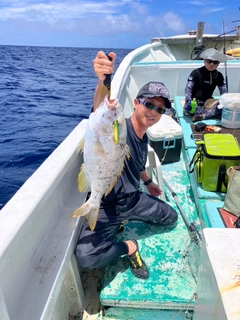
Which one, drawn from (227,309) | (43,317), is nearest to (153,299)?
(43,317)

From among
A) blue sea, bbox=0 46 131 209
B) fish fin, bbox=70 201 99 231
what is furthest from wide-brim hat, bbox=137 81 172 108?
blue sea, bbox=0 46 131 209

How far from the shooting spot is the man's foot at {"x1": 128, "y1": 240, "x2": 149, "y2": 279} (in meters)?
2.22

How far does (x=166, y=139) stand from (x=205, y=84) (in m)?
2.10

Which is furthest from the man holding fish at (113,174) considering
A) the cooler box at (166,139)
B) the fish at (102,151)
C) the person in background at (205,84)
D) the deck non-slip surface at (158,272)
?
the person in background at (205,84)

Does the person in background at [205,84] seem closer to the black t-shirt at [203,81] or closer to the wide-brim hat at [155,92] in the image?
the black t-shirt at [203,81]

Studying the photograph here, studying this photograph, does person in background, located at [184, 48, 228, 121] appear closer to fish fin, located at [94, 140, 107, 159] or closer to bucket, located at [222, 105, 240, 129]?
bucket, located at [222, 105, 240, 129]

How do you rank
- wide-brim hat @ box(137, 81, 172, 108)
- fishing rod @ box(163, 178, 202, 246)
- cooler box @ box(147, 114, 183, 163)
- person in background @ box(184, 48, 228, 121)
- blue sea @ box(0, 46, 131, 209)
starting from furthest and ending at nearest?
blue sea @ box(0, 46, 131, 209) → person in background @ box(184, 48, 228, 121) → cooler box @ box(147, 114, 183, 163) → fishing rod @ box(163, 178, 202, 246) → wide-brim hat @ box(137, 81, 172, 108)

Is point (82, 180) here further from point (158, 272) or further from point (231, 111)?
point (231, 111)

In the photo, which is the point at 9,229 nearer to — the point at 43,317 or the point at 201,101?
the point at 43,317

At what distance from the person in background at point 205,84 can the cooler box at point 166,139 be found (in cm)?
101

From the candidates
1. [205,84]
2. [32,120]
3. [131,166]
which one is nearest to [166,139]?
[131,166]

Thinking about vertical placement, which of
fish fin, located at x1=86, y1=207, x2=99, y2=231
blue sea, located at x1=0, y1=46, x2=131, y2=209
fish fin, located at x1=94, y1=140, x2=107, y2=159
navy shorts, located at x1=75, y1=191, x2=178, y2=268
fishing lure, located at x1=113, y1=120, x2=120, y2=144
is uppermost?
fishing lure, located at x1=113, y1=120, x2=120, y2=144

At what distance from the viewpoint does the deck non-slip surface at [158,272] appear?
2049 mm

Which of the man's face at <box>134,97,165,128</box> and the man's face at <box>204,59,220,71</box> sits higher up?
the man's face at <box>204,59,220,71</box>
